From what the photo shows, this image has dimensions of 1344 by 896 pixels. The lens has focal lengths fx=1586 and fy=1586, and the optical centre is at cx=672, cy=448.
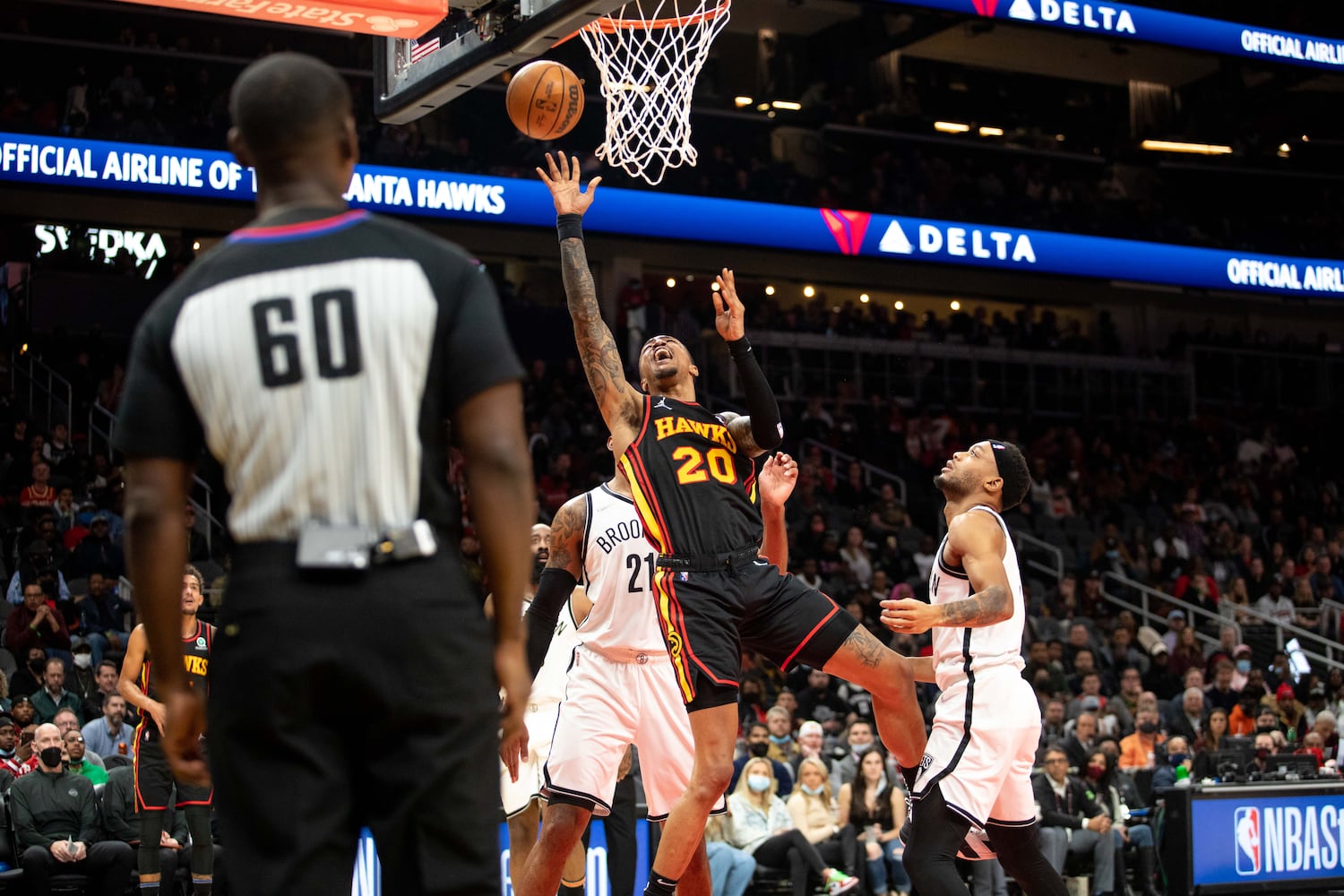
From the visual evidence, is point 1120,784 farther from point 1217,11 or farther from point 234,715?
point 1217,11

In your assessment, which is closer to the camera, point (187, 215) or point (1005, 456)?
point (1005, 456)

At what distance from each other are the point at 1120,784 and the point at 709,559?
815 cm

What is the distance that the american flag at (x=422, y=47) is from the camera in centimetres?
775

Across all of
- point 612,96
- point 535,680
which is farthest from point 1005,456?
point 612,96

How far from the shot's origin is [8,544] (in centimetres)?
1491

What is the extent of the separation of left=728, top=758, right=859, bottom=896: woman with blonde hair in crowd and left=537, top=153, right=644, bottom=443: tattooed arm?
5.55 metres

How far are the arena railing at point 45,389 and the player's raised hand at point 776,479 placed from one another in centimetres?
1341

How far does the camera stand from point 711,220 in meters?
19.9

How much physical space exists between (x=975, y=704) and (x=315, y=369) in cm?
401

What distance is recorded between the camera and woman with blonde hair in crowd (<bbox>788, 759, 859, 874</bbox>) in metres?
11.5

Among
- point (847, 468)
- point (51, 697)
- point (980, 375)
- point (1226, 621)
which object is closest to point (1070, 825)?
point (51, 697)

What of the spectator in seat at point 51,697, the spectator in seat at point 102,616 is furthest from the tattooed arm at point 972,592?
the spectator in seat at point 102,616

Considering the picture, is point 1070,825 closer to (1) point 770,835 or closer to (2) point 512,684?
(1) point 770,835

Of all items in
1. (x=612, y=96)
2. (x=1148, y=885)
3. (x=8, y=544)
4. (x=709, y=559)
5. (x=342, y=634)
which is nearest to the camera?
(x=342, y=634)
